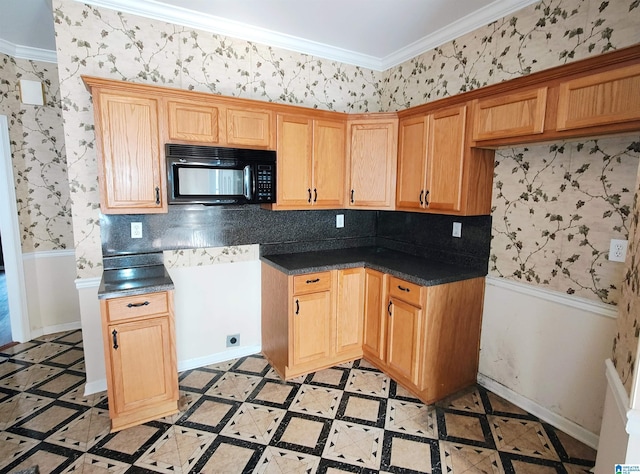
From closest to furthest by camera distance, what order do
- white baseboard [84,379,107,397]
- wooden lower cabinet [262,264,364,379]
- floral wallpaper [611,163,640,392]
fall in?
floral wallpaper [611,163,640,392]
white baseboard [84,379,107,397]
wooden lower cabinet [262,264,364,379]

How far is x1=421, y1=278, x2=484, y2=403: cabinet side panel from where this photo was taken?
233 centimetres

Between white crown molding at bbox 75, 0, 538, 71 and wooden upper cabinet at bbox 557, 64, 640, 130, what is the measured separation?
912mm

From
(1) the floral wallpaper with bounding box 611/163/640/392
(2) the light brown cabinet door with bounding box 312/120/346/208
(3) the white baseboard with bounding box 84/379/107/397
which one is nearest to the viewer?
(1) the floral wallpaper with bounding box 611/163/640/392

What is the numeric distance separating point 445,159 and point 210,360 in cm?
251

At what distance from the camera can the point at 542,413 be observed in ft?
7.30

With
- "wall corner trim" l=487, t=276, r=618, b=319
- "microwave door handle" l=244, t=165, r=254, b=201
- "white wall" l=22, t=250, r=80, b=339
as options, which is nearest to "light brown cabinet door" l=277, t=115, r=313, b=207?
"microwave door handle" l=244, t=165, r=254, b=201

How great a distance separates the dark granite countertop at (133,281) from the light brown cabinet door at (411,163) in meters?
1.91

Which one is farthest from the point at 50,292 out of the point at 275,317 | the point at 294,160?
the point at 294,160

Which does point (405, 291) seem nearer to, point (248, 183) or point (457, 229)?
point (457, 229)

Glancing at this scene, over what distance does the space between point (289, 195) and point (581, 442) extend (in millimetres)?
2511

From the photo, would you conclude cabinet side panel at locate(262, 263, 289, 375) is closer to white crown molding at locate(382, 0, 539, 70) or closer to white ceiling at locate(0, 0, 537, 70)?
white ceiling at locate(0, 0, 537, 70)

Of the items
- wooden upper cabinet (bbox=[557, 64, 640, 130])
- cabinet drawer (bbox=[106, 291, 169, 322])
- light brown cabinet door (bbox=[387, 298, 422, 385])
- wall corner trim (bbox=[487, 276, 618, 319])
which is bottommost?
light brown cabinet door (bbox=[387, 298, 422, 385])

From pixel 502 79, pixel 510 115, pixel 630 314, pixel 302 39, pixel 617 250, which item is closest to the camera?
pixel 630 314

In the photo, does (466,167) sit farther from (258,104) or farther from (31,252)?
(31,252)
